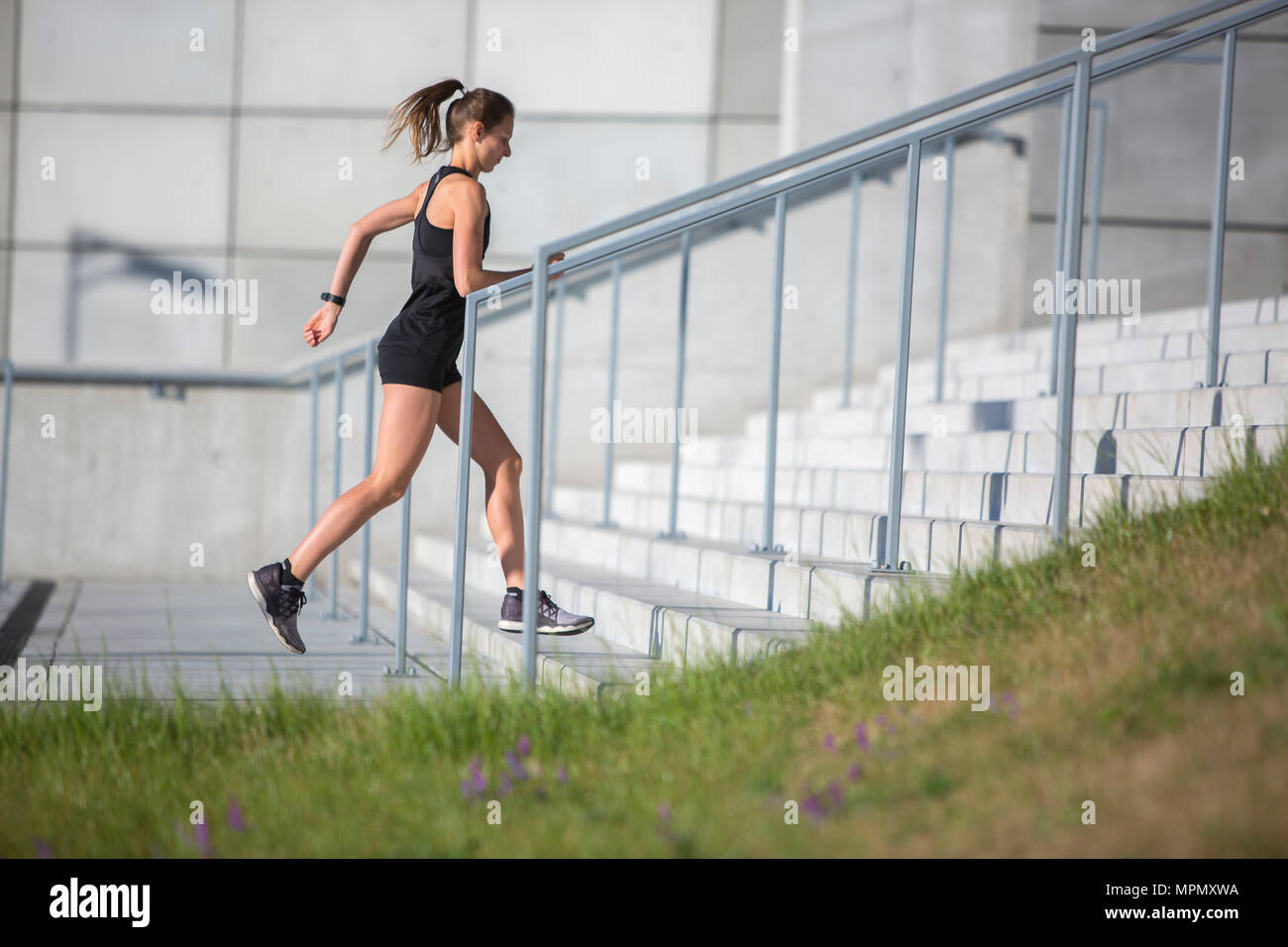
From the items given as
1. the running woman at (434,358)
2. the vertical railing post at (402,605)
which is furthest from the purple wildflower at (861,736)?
the vertical railing post at (402,605)

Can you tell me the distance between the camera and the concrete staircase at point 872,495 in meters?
3.17

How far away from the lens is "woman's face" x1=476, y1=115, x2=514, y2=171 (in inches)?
133

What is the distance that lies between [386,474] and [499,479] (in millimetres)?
331

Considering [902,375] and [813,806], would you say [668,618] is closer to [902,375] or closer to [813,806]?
[902,375]

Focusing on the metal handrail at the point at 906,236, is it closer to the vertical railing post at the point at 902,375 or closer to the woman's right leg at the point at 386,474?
the vertical railing post at the point at 902,375

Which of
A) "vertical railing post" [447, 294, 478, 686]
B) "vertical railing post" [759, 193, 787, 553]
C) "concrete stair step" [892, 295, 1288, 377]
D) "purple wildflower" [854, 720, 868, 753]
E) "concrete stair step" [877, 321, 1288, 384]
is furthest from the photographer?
"concrete stair step" [892, 295, 1288, 377]

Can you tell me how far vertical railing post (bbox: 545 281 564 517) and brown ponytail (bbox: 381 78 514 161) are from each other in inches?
105

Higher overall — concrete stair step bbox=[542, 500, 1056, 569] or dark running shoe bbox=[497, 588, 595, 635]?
concrete stair step bbox=[542, 500, 1056, 569]

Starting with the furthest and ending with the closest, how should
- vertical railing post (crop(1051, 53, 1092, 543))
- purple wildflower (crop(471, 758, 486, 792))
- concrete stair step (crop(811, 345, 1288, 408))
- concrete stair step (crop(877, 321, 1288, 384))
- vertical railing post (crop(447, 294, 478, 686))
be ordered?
concrete stair step (crop(877, 321, 1288, 384)) → concrete stair step (crop(811, 345, 1288, 408)) → vertical railing post (crop(447, 294, 478, 686)) → vertical railing post (crop(1051, 53, 1092, 543)) → purple wildflower (crop(471, 758, 486, 792))

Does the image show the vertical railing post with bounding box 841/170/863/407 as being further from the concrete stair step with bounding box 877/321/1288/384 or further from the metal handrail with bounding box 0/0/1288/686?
the metal handrail with bounding box 0/0/1288/686

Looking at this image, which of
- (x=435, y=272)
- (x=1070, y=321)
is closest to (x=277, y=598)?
(x=435, y=272)

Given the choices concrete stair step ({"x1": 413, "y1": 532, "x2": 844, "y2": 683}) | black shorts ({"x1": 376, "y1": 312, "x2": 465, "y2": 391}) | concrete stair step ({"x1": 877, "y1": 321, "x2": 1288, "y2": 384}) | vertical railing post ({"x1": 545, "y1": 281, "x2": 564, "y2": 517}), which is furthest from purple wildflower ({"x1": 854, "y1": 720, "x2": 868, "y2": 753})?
vertical railing post ({"x1": 545, "y1": 281, "x2": 564, "y2": 517})

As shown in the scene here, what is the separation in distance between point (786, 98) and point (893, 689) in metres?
5.26

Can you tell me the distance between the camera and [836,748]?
2385mm
